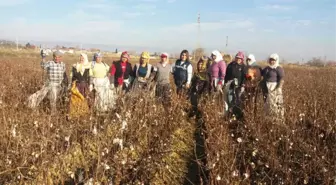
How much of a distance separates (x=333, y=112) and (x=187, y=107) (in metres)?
2.97

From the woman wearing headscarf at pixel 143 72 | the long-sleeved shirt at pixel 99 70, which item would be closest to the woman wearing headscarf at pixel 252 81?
the woman wearing headscarf at pixel 143 72

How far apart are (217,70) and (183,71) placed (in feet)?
2.42

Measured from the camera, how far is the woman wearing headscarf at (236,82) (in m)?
6.71

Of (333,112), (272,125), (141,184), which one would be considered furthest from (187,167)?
(333,112)

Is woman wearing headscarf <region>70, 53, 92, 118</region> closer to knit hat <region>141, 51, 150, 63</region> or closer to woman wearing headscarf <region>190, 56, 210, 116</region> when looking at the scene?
knit hat <region>141, 51, 150, 63</region>

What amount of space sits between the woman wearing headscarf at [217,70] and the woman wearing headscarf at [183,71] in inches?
19.4

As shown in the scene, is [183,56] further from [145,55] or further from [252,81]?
[252,81]

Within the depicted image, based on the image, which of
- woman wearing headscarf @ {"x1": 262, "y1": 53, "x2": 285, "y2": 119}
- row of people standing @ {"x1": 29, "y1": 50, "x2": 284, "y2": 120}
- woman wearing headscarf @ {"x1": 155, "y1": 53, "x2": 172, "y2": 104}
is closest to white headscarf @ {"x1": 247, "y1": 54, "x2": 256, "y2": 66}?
row of people standing @ {"x1": 29, "y1": 50, "x2": 284, "y2": 120}

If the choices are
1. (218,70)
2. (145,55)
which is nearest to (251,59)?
(218,70)

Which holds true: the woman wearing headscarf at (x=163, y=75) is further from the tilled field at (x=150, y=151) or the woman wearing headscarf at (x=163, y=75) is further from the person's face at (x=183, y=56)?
the tilled field at (x=150, y=151)

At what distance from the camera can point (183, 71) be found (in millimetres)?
7188

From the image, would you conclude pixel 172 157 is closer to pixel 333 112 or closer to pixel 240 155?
pixel 240 155

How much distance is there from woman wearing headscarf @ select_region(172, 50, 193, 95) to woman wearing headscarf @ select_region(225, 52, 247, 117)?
891mm

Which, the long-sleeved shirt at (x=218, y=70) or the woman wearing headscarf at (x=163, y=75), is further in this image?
the long-sleeved shirt at (x=218, y=70)
